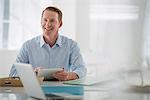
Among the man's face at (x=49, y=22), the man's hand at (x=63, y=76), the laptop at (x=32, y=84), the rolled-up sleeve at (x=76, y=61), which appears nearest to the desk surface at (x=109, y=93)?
the laptop at (x=32, y=84)

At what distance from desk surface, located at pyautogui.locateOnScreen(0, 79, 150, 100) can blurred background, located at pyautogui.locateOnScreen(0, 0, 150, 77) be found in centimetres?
216

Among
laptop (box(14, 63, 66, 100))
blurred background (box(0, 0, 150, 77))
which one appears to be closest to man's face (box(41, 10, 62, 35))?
laptop (box(14, 63, 66, 100))

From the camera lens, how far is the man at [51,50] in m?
2.10

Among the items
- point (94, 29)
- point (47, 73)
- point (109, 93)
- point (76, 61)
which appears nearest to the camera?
point (109, 93)

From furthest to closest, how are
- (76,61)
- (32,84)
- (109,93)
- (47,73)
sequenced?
(76,61) < (47,73) < (109,93) < (32,84)

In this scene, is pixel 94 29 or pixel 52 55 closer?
pixel 52 55

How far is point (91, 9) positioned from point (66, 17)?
38 centimetres

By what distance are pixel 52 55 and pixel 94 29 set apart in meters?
1.75

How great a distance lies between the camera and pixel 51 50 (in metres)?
2.16

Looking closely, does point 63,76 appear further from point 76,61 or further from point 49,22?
point 49,22

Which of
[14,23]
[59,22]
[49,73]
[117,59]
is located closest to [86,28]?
[117,59]

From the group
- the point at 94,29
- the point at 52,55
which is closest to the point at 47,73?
the point at 52,55

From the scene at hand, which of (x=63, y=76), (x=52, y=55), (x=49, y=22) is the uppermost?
(x=49, y=22)

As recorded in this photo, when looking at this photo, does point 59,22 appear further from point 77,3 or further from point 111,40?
point 111,40
